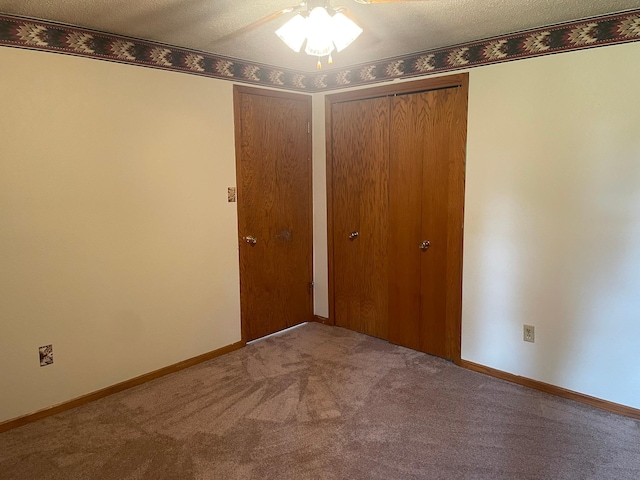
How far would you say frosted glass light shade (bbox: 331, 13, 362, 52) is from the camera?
6.39 feet

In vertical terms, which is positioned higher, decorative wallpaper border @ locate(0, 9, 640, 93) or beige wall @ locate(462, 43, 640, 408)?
decorative wallpaper border @ locate(0, 9, 640, 93)

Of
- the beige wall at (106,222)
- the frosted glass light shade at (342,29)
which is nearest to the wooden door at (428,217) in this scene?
the beige wall at (106,222)

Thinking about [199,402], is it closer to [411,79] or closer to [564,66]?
[411,79]

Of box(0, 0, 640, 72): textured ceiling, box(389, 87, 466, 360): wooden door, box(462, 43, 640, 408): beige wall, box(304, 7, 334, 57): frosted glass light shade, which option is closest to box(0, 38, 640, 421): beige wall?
box(462, 43, 640, 408): beige wall

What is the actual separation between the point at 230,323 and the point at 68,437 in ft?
4.65

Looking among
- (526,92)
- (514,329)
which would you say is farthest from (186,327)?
(526,92)

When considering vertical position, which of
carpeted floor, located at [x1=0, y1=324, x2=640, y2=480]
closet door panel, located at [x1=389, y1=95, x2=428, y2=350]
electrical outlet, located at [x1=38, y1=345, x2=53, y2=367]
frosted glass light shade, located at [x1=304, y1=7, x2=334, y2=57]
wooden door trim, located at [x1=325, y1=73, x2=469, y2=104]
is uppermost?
wooden door trim, located at [x1=325, y1=73, x2=469, y2=104]

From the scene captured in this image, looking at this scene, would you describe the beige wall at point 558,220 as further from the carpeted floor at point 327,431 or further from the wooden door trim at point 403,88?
the carpeted floor at point 327,431

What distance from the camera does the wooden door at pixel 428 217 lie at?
3.30 metres

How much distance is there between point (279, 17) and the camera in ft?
8.08

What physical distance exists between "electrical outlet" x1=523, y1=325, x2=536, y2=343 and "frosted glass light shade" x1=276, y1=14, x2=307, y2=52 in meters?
2.32

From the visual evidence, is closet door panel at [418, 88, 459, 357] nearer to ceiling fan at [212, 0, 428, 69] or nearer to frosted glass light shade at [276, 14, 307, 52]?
ceiling fan at [212, 0, 428, 69]

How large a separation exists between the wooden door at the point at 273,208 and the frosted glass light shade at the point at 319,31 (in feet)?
5.49

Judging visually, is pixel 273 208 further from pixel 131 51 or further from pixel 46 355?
pixel 46 355
